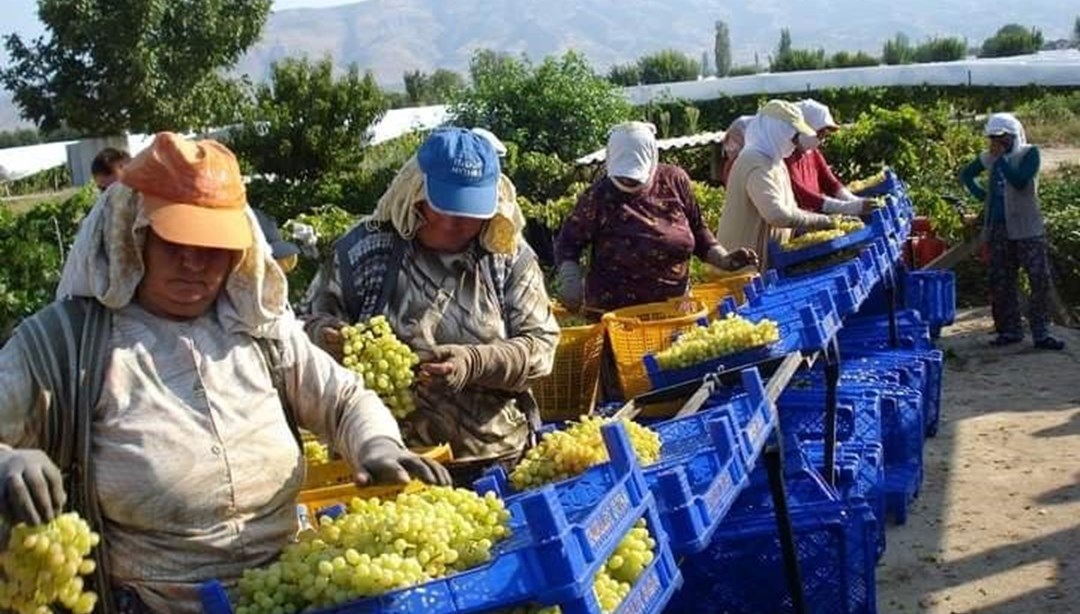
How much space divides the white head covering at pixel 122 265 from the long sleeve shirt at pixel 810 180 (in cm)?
537

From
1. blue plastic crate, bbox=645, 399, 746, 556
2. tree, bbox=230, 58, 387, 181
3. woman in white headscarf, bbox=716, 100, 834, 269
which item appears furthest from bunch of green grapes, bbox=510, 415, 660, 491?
tree, bbox=230, 58, 387, 181

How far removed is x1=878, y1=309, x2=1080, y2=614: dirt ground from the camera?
5.16 meters

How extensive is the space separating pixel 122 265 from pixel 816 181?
6.14 meters

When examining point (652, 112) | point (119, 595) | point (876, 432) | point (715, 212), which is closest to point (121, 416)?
point (119, 595)

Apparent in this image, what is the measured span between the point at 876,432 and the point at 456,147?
276 cm

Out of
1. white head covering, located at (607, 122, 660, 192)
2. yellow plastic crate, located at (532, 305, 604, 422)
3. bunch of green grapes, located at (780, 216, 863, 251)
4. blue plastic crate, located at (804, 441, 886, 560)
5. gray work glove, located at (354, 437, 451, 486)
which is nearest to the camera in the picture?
gray work glove, located at (354, 437, 451, 486)

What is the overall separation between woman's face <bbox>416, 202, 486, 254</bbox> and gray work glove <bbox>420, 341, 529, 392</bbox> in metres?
0.26

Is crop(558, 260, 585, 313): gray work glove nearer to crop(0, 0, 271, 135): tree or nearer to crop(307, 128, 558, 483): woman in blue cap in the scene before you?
crop(307, 128, 558, 483): woman in blue cap

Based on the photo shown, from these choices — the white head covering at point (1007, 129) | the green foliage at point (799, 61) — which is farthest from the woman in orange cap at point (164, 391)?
the green foliage at point (799, 61)

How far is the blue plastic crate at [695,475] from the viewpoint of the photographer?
9.00 ft

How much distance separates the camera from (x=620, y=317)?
5426 millimetres

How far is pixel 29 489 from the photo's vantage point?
1941 millimetres

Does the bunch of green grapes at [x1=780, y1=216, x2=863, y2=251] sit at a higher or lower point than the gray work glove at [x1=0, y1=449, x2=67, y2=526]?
lower

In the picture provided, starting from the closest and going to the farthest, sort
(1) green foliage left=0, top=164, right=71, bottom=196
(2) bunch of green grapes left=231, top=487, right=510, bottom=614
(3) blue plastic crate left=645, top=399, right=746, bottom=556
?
(2) bunch of green grapes left=231, top=487, right=510, bottom=614
(3) blue plastic crate left=645, top=399, right=746, bottom=556
(1) green foliage left=0, top=164, right=71, bottom=196
